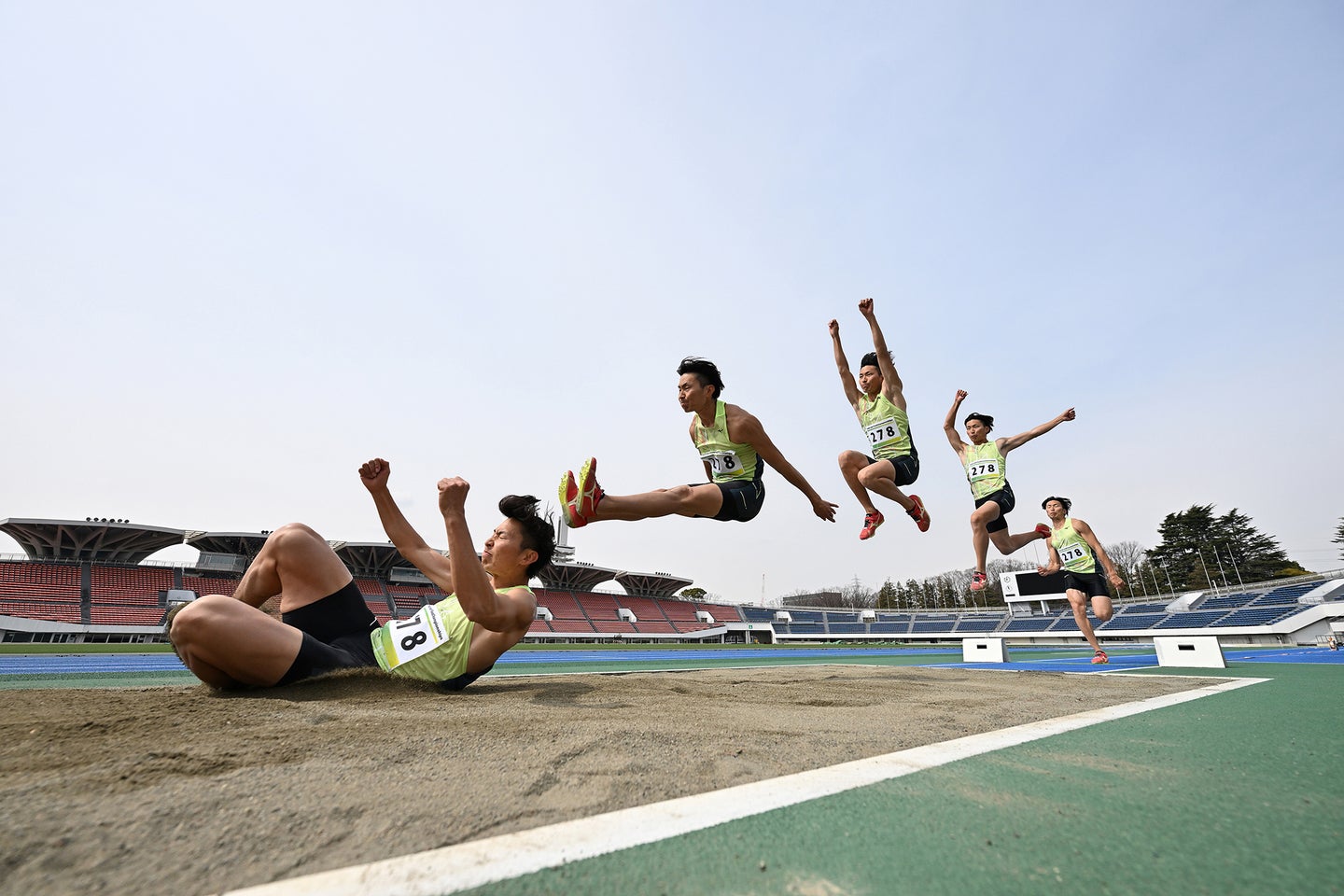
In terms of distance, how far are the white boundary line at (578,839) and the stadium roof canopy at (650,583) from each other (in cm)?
5126

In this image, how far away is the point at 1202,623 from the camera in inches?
1332

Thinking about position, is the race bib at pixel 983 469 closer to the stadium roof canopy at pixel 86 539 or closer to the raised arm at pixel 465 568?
the raised arm at pixel 465 568

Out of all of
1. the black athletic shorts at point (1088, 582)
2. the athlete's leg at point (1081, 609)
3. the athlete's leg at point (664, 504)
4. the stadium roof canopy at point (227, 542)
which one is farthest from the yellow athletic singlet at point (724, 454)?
the stadium roof canopy at point (227, 542)

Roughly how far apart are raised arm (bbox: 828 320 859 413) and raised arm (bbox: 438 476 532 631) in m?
4.72

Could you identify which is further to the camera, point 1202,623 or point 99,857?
point 1202,623

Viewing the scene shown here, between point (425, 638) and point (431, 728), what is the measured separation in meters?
1.39

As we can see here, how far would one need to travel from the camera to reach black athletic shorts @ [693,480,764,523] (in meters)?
4.84

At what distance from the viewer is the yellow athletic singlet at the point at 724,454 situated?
16.3 ft

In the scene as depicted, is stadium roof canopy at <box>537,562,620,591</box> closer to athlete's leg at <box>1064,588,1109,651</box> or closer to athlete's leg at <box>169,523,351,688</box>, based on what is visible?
athlete's leg at <box>1064,588,1109,651</box>


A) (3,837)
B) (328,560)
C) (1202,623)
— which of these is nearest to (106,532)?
(328,560)

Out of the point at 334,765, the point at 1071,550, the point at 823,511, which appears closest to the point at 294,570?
the point at 334,765

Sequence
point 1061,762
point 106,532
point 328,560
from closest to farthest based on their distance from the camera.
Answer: point 1061,762
point 328,560
point 106,532

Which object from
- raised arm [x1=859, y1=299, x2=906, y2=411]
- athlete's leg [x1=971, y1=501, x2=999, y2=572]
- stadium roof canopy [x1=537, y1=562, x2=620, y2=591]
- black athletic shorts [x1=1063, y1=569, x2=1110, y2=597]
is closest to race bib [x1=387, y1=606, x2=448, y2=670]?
raised arm [x1=859, y1=299, x2=906, y2=411]

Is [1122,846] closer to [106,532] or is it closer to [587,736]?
[587,736]
